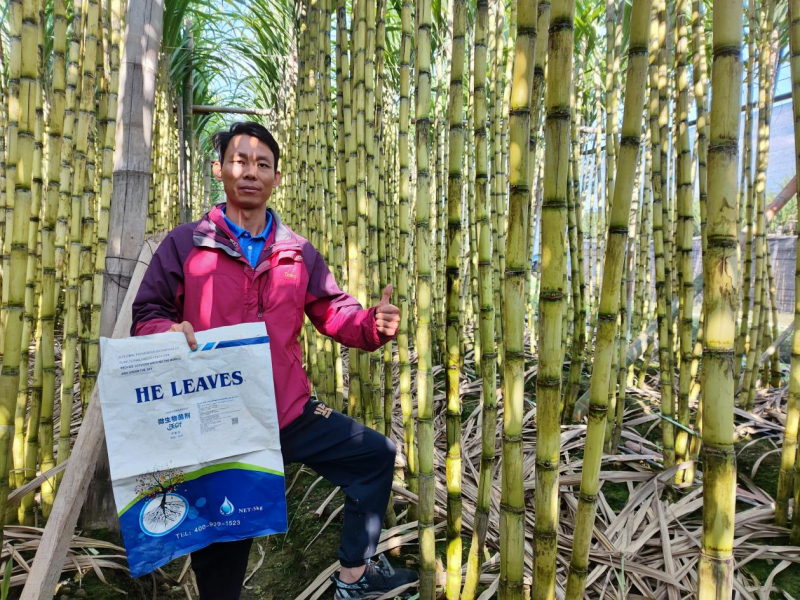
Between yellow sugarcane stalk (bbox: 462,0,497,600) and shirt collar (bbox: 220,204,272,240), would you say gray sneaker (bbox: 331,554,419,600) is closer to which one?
yellow sugarcane stalk (bbox: 462,0,497,600)

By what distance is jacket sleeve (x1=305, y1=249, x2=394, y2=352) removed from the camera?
110 centimetres

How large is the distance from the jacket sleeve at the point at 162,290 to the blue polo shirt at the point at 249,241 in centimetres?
13

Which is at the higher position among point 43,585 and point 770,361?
point 770,361

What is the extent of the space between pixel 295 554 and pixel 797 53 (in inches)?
69.1

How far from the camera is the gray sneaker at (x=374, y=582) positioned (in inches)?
44.8

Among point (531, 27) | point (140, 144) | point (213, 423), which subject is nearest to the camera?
→ point (531, 27)

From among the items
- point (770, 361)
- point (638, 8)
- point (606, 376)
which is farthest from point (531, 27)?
point (770, 361)

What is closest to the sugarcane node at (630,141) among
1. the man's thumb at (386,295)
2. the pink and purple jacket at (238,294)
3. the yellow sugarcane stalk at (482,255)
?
the yellow sugarcane stalk at (482,255)

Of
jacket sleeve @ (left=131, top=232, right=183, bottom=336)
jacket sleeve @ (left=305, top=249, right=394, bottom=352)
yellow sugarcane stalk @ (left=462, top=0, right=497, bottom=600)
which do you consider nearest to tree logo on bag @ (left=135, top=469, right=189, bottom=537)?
jacket sleeve @ (left=131, top=232, right=183, bottom=336)

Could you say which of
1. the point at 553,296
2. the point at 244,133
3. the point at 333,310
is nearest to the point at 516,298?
the point at 553,296

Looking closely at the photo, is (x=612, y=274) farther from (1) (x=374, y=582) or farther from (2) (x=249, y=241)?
(1) (x=374, y=582)

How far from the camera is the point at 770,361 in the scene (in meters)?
2.28

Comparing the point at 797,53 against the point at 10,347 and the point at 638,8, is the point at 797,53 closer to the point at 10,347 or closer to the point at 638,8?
the point at 638,8

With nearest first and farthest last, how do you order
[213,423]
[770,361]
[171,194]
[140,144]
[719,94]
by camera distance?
[719,94]
[213,423]
[140,144]
[770,361]
[171,194]
